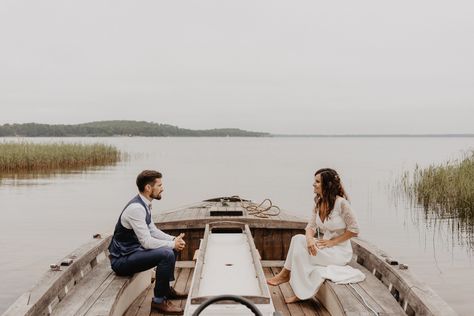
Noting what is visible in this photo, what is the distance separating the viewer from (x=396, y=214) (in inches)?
655

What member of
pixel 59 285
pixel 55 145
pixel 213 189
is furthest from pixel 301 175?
pixel 59 285

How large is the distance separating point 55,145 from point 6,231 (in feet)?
48.9

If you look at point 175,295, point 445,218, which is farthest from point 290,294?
point 445,218

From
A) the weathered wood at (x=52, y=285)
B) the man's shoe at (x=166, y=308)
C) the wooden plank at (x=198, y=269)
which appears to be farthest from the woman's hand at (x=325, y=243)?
the weathered wood at (x=52, y=285)

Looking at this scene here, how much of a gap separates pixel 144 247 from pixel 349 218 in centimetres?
194

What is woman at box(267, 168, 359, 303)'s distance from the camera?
492cm

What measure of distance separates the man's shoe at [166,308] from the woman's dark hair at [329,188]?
5.55 ft

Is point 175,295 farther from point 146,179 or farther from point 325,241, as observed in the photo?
point 325,241

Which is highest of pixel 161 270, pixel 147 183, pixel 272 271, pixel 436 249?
pixel 147 183

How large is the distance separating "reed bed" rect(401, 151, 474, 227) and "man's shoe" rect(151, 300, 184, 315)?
33.4ft

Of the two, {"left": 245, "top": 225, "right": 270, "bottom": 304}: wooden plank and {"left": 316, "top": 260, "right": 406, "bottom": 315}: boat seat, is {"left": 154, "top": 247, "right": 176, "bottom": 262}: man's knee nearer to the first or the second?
{"left": 245, "top": 225, "right": 270, "bottom": 304}: wooden plank

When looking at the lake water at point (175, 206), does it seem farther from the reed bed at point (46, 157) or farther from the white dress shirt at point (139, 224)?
the white dress shirt at point (139, 224)

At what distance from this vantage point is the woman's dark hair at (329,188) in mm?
5121

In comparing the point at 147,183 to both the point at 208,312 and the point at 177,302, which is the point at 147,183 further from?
the point at 208,312
